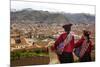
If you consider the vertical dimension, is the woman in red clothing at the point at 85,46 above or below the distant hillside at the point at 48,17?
below

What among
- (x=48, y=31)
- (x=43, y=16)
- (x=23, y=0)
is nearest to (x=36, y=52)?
(x=48, y=31)

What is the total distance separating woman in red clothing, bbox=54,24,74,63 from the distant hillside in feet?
0.33

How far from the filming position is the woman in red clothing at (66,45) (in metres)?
2.36

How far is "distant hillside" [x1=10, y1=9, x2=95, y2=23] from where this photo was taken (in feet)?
7.27

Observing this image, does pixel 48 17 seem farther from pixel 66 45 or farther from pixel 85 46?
pixel 85 46

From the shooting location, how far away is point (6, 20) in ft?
7.09

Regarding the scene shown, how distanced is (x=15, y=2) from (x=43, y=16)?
360 mm

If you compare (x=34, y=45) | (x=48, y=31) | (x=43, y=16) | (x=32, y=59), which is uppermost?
(x=43, y=16)

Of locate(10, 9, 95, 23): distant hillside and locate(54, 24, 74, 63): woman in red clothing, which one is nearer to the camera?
locate(10, 9, 95, 23): distant hillside

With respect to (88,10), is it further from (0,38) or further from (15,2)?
(0,38)

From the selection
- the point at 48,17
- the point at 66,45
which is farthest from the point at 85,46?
the point at 48,17

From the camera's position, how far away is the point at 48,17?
2330mm

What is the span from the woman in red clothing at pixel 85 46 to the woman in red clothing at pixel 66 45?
111 millimetres

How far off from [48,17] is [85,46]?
600 millimetres
